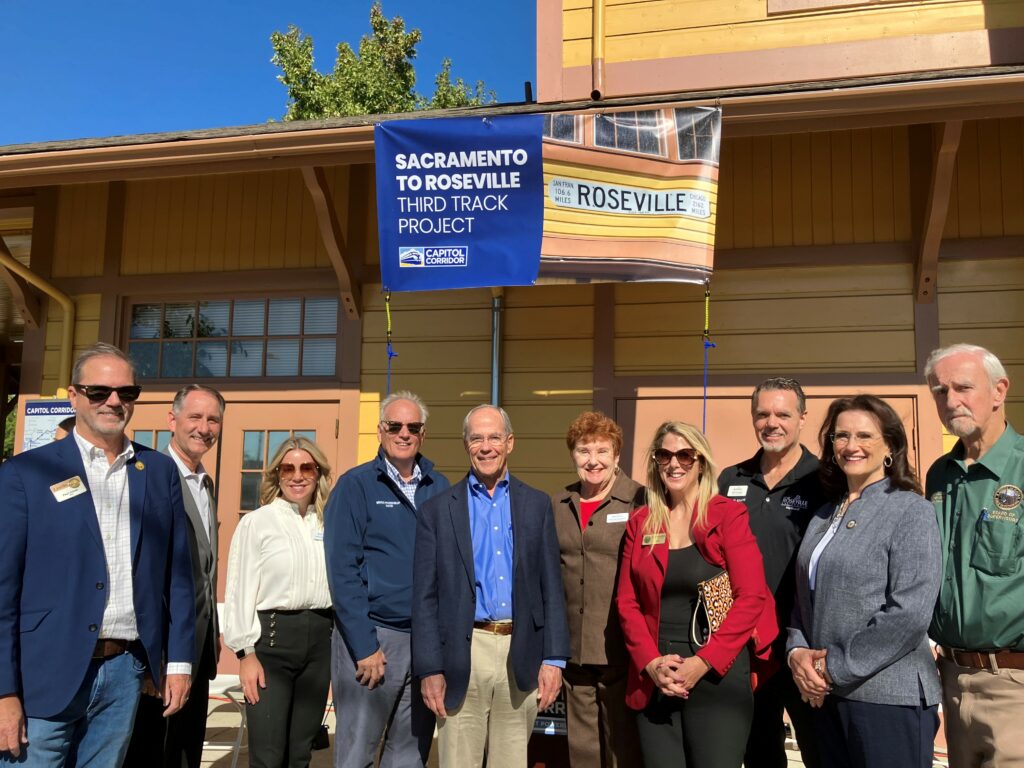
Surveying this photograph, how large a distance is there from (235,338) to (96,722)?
386cm

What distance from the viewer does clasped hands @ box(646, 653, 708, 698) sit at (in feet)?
8.73

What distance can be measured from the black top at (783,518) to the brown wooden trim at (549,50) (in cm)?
337

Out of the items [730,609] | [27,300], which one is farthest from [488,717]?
[27,300]

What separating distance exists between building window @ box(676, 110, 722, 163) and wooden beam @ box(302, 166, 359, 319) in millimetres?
2222

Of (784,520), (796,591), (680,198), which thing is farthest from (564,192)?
(796,591)

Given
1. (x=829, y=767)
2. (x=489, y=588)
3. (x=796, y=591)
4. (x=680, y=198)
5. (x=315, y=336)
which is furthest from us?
(x=315, y=336)

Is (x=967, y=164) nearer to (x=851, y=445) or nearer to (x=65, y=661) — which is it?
(x=851, y=445)

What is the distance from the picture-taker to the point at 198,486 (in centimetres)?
335

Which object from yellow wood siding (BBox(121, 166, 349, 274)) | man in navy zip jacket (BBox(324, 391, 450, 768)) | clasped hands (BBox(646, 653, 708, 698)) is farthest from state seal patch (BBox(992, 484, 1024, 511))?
yellow wood siding (BBox(121, 166, 349, 274))

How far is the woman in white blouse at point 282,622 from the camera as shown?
327 cm

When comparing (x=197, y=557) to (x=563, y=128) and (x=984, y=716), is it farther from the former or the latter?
(x=563, y=128)

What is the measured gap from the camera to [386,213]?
4.62 meters

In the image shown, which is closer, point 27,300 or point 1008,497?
point 1008,497

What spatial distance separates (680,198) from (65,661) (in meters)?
3.56
